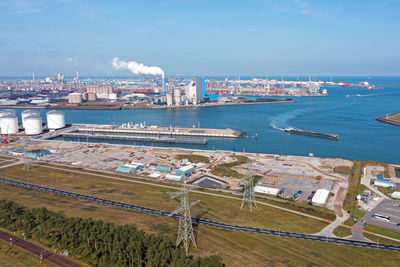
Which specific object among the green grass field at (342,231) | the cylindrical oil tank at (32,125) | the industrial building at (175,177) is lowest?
the green grass field at (342,231)

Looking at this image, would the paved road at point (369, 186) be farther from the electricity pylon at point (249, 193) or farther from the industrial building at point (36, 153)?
the industrial building at point (36, 153)

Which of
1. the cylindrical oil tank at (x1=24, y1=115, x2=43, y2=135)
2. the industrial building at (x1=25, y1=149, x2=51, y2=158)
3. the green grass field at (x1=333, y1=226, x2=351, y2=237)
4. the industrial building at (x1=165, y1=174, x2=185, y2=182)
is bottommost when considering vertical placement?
the green grass field at (x1=333, y1=226, x2=351, y2=237)

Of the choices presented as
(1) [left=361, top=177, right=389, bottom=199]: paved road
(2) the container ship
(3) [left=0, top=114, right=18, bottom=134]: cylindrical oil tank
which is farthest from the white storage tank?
(1) [left=361, top=177, right=389, bottom=199]: paved road

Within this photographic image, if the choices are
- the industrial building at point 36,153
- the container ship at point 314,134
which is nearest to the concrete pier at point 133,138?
the industrial building at point 36,153

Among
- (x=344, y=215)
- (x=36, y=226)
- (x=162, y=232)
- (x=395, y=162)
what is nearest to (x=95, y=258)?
(x=162, y=232)

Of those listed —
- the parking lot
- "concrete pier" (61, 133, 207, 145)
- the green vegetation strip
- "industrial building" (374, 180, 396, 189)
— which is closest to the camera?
the parking lot

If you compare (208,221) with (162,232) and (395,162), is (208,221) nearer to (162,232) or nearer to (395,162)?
(162,232)

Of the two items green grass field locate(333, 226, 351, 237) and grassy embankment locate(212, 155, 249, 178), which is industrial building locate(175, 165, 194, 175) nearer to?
grassy embankment locate(212, 155, 249, 178)
